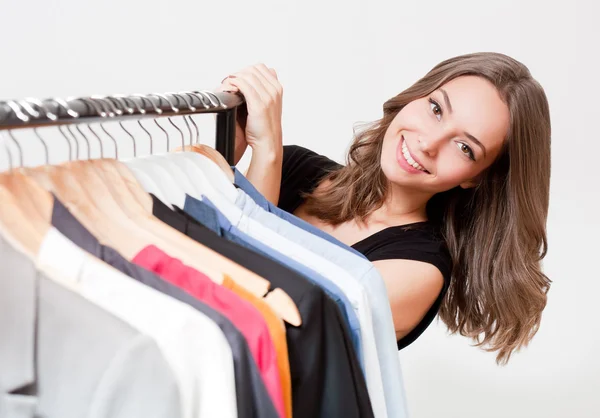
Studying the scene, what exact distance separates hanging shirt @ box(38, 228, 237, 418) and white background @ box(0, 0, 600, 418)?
1.95 m

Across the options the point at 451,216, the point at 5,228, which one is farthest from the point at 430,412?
the point at 5,228

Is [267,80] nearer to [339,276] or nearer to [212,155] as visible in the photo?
[212,155]

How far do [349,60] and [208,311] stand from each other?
6.44 ft

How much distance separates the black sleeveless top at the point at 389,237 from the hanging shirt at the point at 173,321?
2.45 ft

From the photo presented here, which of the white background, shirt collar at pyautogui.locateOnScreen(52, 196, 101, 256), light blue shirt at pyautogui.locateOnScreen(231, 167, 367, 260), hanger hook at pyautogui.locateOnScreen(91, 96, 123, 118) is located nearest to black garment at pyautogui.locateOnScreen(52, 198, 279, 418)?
shirt collar at pyautogui.locateOnScreen(52, 196, 101, 256)

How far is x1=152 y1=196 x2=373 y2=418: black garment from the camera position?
0.79 m

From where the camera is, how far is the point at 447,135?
4.53ft

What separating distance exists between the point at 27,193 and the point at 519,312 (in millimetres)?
1155

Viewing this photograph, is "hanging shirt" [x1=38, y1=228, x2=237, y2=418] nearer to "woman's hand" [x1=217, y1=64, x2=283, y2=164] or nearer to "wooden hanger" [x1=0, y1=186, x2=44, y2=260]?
"wooden hanger" [x1=0, y1=186, x2=44, y2=260]

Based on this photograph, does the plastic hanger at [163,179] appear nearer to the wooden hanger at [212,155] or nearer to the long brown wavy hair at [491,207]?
the wooden hanger at [212,155]

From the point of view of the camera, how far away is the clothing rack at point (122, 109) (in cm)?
75

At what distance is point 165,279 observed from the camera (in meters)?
0.76

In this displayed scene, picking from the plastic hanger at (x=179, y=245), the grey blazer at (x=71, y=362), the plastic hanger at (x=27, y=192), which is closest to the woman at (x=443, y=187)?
the plastic hanger at (x=179, y=245)

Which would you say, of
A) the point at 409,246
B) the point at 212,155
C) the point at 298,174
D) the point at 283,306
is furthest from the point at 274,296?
the point at 298,174
